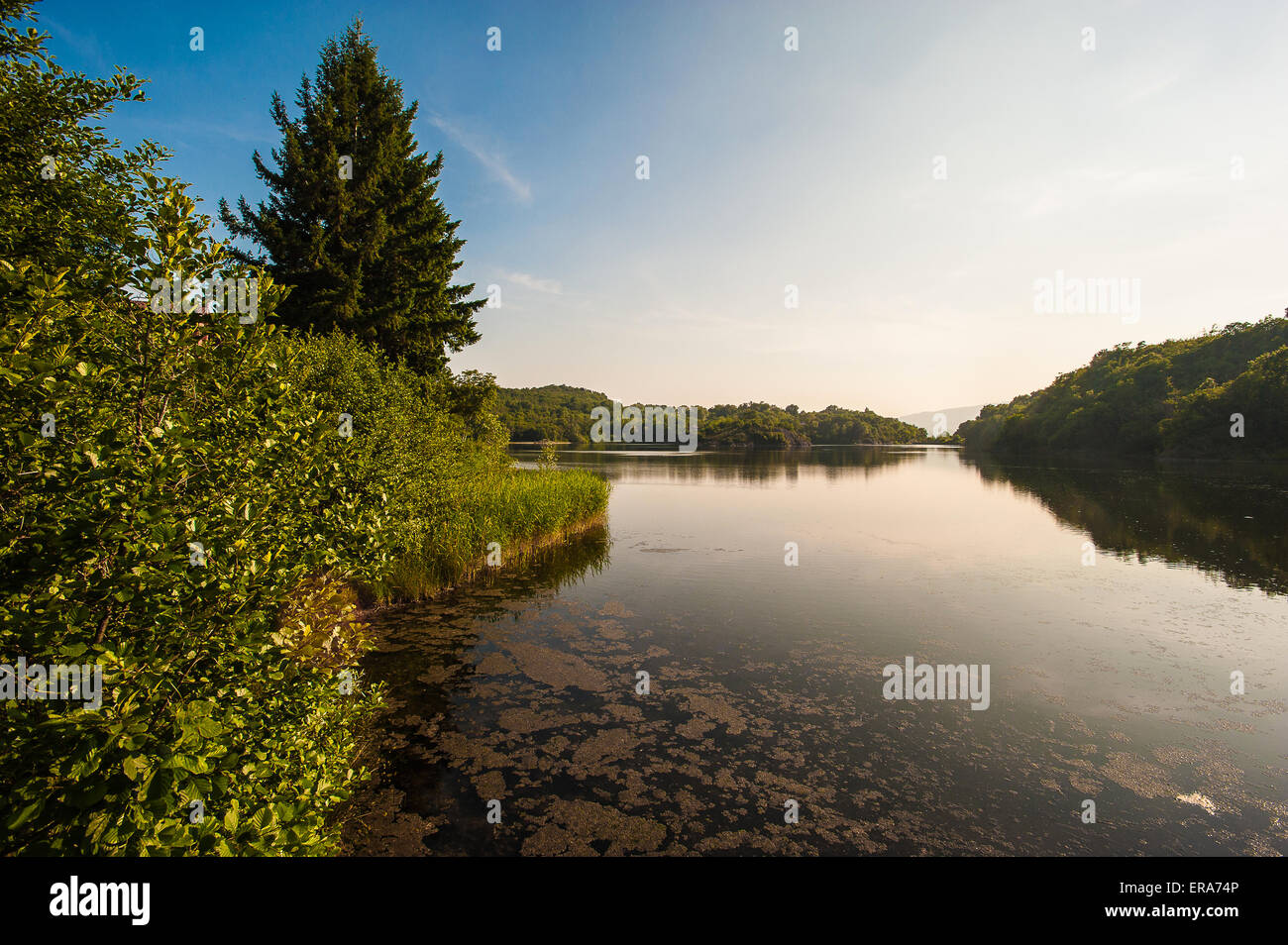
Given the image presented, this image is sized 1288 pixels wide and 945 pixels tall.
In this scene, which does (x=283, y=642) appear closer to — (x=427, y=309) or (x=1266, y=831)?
(x=1266, y=831)

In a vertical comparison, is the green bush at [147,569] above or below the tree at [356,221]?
below

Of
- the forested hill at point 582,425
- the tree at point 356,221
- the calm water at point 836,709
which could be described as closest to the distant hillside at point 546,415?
the forested hill at point 582,425

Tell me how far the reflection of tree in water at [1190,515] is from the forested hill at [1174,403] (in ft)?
61.3

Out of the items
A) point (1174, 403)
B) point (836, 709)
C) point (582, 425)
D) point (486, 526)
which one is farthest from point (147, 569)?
point (582, 425)

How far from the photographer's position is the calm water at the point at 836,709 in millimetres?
6031

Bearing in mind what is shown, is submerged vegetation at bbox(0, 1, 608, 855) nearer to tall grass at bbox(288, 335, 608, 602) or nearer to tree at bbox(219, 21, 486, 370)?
tall grass at bbox(288, 335, 608, 602)

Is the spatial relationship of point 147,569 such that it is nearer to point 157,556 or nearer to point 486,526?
point 157,556

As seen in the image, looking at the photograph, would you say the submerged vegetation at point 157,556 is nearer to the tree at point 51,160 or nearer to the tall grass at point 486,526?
the tree at point 51,160

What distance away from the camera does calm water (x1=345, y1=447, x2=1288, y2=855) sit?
6.03m

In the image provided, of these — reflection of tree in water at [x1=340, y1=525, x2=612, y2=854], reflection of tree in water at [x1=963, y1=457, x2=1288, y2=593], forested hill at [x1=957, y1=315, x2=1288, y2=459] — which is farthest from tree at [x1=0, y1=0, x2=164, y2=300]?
forested hill at [x1=957, y1=315, x2=1288, y2=459]

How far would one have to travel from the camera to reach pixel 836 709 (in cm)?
870
